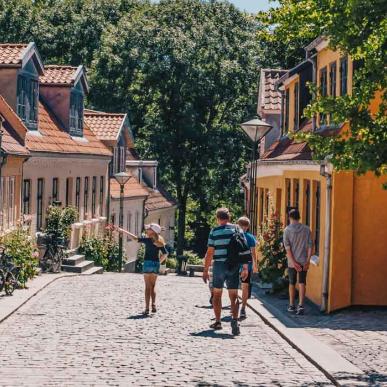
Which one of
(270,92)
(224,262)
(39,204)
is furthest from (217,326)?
(270,92)

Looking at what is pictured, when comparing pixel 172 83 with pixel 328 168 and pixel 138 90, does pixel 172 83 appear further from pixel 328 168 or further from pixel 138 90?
pixel 328 168

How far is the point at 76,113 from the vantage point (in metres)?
37.2

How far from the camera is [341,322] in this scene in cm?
1658

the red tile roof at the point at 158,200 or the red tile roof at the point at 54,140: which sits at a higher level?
the red tile roof at the point at 54,140

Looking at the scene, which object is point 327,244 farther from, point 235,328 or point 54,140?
point 54,140

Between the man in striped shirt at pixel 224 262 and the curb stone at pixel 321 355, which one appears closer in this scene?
the curb stone at pixel 321 355

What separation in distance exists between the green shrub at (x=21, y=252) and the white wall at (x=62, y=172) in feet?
20.4

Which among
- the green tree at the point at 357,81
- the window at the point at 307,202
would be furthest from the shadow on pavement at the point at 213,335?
the window at the point at 307,202

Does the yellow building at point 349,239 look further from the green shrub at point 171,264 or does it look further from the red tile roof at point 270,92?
the green shrub at point 171,264

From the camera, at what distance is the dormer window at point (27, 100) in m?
29.8

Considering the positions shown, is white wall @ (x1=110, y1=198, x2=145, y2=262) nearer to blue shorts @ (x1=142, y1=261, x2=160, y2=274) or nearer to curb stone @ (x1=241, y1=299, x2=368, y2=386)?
blue shorts @ (x1=142, y1=261, x2=160, y2=274)

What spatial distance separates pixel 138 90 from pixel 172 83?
71.4 inches

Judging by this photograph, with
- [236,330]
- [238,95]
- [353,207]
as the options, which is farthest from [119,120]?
[236,330]

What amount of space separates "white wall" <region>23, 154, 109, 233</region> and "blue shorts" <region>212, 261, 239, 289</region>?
14.9m
